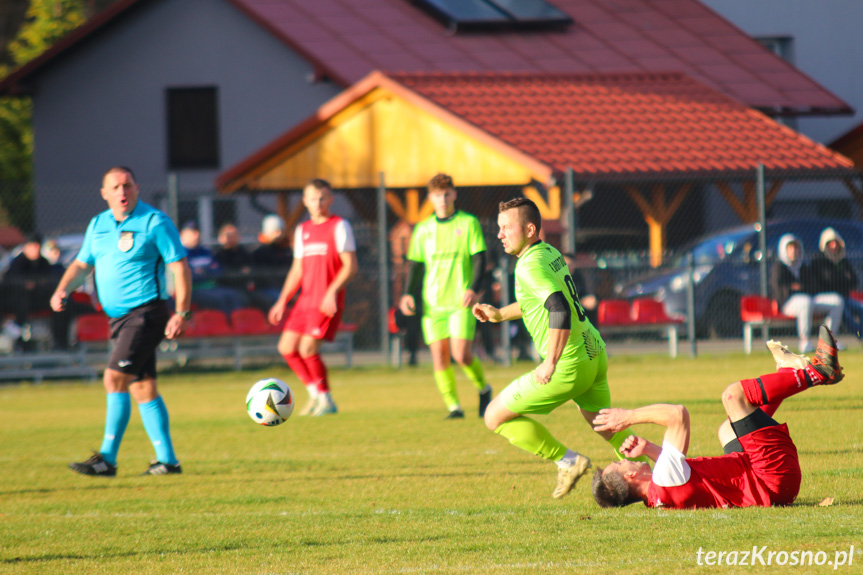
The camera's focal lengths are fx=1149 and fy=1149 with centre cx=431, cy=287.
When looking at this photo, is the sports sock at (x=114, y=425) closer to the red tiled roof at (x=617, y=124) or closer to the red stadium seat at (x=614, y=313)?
the red stadium seat at (x=614, y=313)

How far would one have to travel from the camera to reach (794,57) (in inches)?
1205

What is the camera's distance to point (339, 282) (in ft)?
34.6

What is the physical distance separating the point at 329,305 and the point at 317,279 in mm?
456

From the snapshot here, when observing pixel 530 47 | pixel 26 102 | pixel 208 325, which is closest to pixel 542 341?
pixel 208 325

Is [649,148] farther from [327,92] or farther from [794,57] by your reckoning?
[794,57]

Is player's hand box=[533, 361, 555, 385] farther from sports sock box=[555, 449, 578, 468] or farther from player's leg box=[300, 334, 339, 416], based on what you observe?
player's leg box=[300, 334, 339, 416]

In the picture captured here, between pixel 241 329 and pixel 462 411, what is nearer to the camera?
pixel 462 411

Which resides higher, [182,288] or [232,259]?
[232,259]

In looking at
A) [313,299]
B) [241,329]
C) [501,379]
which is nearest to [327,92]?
[241,329]

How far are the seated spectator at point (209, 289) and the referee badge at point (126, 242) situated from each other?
810 centimetres

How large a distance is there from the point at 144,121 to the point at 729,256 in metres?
15.4

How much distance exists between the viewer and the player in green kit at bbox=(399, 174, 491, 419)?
1013 cm

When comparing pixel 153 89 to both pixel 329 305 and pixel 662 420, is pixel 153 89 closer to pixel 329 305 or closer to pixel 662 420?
pixel 329 305

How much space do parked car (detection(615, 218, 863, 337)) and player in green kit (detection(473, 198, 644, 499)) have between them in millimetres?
10701
